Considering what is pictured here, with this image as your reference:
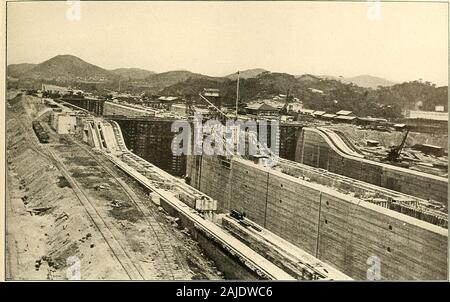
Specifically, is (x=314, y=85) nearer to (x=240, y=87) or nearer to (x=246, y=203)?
(x=240, y=87)

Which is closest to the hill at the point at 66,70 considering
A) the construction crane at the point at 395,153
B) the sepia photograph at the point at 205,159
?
the sepia photograph at the point at 205,159

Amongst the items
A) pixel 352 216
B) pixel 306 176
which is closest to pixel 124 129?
pixel 306 176

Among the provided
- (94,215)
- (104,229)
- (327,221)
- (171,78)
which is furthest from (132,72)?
(327,221)

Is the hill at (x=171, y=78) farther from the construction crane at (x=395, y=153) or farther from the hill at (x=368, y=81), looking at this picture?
the construction crane at (x=395, y=153)

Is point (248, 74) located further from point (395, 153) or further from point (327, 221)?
point (327, 221)

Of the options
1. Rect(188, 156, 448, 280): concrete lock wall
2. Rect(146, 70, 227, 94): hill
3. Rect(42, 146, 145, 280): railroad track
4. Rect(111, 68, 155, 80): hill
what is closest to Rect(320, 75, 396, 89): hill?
Rect(146, 70, 227, 94): hill

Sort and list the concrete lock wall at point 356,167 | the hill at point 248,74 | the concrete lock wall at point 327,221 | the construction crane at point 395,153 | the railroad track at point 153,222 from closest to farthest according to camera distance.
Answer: the railroad track at point 153,222 → the hill at point 248,74 → the concrete lock wall at point 327,221 → the construction crane at point 395,153 → the concrete lock wall at point 356,167

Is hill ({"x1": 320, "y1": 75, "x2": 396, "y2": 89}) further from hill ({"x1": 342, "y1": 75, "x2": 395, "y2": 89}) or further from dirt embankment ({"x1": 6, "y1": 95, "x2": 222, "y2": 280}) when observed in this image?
dirt embankment ({"x1": 6, "y1": 95, "x2": 222, "y2": 280})
